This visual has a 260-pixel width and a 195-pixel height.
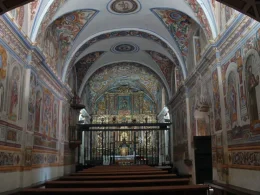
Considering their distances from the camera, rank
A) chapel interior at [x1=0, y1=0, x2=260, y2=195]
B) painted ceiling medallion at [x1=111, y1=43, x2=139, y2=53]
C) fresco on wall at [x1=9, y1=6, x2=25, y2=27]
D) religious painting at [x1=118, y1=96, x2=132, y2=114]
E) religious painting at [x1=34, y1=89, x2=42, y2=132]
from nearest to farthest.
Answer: chapel interior at [x1=0, y1=0, x2=260, y2=195] < fresco on wall at [x1=9, y1=6, x2=25, y2=27] < religious painting at [x1=34, y1=89, x2=42, y2=132] < painted ceiling medallion at [x1=111, y1=43, x2=139, y2=53] < religious painting at [x1=118, y1=96, x2=132, y2=114]

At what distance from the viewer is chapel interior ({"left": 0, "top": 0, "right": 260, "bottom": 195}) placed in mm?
7531

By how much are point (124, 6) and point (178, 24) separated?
2.83 metres

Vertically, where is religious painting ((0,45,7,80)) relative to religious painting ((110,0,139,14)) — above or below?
below

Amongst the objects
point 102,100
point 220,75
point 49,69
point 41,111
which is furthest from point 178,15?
point 102,100

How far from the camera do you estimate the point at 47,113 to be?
12742 mm

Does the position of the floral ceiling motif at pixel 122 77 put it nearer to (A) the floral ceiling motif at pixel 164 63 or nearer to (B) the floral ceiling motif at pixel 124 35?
(A) the floral ceiling motif at pixel 164 63

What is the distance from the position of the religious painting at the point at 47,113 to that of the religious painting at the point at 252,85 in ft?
26.8

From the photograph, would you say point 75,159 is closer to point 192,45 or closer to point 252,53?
point 192,45

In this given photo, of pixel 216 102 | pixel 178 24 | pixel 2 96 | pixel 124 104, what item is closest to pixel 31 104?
pixel 2 96

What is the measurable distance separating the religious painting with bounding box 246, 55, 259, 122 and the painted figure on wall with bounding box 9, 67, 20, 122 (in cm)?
681

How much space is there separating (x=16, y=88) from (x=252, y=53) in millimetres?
7062

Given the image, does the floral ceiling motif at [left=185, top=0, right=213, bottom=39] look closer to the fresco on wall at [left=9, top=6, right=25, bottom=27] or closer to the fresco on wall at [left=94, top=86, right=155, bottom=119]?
the fresco on wall at [left=9, top=6, right=25, bottom=27]

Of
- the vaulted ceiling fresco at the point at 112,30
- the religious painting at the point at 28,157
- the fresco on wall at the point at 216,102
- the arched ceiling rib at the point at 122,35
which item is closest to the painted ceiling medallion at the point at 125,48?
the vaulted ceiling fresco at the point at 112,30

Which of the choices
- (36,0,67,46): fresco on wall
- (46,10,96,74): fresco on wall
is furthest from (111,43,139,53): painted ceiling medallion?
(36,0,67,46): fresco on wall
